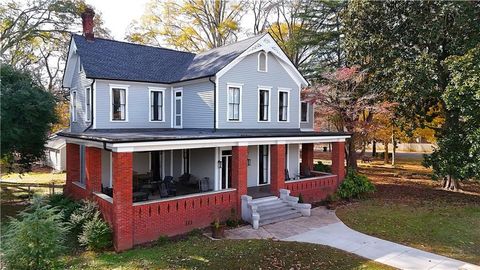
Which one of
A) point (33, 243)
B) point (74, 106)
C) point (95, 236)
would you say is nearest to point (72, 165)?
point (74, 106)

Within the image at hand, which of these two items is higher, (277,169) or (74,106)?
(74,106)

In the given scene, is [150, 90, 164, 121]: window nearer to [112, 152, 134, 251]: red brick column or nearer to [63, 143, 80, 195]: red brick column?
[63, 143, 80, 195]: red brick column

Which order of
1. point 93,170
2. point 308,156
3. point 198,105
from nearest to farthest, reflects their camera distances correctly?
point 93,170 < point 198,105 < point 308,156

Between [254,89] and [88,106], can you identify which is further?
[254,89]

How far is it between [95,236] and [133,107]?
28.9 feet

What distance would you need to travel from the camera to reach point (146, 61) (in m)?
20.5

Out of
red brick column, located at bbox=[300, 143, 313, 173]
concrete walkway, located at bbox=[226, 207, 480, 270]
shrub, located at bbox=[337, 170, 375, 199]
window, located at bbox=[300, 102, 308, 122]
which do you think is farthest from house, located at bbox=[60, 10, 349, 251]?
window, located at bbox=[300, 102, 308, 122]

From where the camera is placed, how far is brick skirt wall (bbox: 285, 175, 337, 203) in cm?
1703

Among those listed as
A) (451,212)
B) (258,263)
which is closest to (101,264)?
(258,263)

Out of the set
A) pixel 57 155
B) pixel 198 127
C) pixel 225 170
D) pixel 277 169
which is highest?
pixel 198 127

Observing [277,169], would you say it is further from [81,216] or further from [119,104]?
[119,104]

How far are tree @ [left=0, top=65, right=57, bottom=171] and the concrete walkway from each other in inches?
429

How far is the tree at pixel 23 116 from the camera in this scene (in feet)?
49.6

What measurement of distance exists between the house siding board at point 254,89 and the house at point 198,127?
0.19ft
